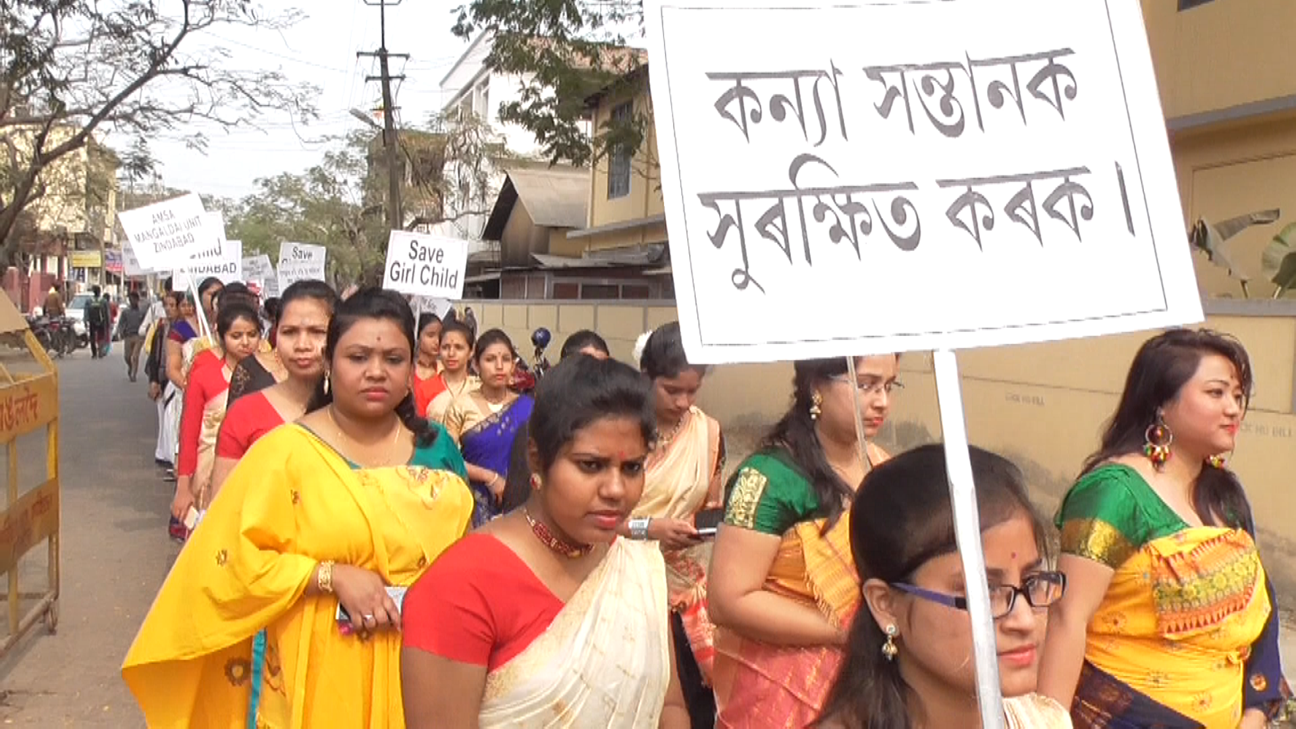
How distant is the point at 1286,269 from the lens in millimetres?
8570

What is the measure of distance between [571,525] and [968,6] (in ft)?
3.69

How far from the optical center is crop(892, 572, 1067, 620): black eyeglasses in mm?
1781

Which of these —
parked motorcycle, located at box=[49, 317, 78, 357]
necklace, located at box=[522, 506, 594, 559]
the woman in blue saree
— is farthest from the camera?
parked motorcycle, located at box=[49, 317, 78, 357]

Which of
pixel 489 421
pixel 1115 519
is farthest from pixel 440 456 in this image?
pixel 489 421

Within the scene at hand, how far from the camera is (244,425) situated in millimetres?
3646

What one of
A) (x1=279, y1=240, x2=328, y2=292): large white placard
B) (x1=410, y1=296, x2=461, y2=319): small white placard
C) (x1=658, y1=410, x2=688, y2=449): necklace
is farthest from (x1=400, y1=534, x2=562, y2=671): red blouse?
(x1=279, y1=240, x2=328, y2=292): large white placard

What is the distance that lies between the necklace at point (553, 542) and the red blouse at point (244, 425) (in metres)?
1.48

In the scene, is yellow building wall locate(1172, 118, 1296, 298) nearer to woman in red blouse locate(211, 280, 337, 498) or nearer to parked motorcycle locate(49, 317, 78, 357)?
woman in red blouse locate(211, 280, 337, 498)

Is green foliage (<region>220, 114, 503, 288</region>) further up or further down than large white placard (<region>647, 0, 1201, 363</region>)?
further up

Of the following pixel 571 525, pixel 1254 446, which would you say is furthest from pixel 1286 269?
pixel 571 525

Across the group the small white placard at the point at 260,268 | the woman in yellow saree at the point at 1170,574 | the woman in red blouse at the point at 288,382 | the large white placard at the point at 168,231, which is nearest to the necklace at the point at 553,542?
the woman in yellow saree at the point at 1170,574

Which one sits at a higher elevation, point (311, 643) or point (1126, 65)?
point (1126, 65)

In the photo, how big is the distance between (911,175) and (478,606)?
103 centimetres

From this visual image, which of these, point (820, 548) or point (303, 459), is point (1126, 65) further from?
point (303, 459)
